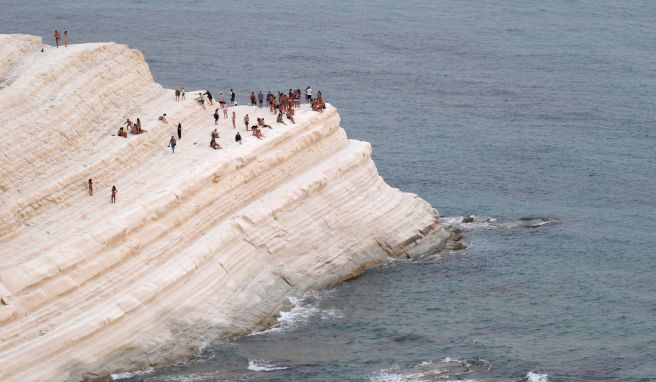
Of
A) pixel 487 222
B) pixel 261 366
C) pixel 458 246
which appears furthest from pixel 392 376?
pixel 487 222

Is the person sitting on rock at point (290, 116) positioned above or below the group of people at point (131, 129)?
below

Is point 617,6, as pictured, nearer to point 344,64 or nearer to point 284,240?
point 344,64

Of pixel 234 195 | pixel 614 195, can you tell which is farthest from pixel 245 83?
pixel 234 195

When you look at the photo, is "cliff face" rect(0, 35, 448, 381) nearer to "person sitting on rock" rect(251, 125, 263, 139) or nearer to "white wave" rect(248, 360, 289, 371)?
"person sitting on rock" rect(251, 125, 263, 139)

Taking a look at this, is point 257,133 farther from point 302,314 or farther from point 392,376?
point 392,376

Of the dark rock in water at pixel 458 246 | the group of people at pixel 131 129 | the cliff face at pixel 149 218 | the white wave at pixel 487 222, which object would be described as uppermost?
the group of people at pixel 131 129

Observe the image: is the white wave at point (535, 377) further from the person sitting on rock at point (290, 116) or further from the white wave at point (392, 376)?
the person sitting on rock at point (290, 116)

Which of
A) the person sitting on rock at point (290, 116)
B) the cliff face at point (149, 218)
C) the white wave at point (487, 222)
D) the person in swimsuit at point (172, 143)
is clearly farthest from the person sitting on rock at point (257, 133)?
the white wave at point (487, 222)
